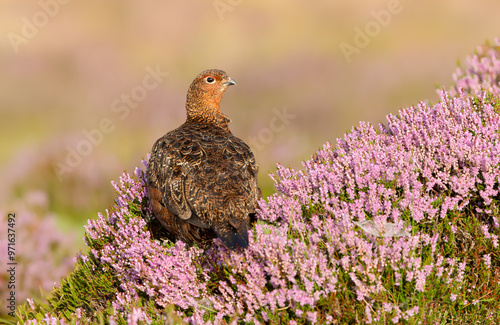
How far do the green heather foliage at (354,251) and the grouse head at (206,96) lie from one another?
1.33 m

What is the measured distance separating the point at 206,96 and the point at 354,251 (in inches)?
122

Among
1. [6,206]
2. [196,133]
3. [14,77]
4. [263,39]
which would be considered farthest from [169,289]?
[263,39]

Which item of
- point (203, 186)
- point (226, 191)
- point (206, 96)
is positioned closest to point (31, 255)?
point (206, 96)

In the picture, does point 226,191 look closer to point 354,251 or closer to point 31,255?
point 354,251

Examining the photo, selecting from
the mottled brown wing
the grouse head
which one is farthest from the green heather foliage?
the grouse head

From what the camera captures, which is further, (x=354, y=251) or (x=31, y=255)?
(x=31, y=255)

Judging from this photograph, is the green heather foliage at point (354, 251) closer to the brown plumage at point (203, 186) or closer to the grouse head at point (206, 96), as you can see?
the brown plumage at point (203, 186)

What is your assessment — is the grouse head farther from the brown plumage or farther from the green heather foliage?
the green heather foliage

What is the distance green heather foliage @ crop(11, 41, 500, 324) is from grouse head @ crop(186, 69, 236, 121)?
133 centimetres

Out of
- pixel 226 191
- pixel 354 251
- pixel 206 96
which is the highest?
pixel 206 96

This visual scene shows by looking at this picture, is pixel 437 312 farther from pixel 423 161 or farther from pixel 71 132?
pixel 71 132

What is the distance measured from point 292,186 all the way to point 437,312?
1645 mm

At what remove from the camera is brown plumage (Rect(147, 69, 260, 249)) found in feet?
12.5

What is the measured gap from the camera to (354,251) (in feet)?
10.7
